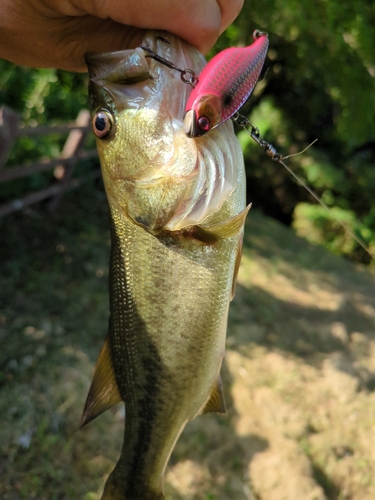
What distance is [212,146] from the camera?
1509 mm

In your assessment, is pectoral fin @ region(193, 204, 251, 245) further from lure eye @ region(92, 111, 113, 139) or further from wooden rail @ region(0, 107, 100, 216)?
wooden rail @ region(0, 107, 100, 216)

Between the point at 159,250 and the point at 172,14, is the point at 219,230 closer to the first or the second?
the point at 159,250

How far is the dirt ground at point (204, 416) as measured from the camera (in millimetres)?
3762

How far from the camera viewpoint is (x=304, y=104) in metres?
12.9

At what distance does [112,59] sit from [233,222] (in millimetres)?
674

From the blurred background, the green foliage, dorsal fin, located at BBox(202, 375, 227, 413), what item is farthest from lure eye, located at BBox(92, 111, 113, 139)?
dorsal fin, located at BBox(202, 375, 227, 413)

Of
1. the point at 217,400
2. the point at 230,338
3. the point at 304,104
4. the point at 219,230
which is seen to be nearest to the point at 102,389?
the point at 217,400

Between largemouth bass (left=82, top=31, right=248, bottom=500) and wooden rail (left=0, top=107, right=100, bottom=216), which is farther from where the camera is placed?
wooden rail (left=0, top=107, right=100, bottom=216)

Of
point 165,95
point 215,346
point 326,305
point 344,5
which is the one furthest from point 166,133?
point 326,305

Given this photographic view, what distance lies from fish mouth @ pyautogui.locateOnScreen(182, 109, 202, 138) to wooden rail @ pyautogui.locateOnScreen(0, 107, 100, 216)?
12.8 feet

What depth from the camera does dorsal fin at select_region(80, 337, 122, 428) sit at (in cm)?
190

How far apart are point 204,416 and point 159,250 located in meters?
3.29

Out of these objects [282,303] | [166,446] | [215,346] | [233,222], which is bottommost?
[282,303]

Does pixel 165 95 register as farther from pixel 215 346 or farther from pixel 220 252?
pixel 215 346
